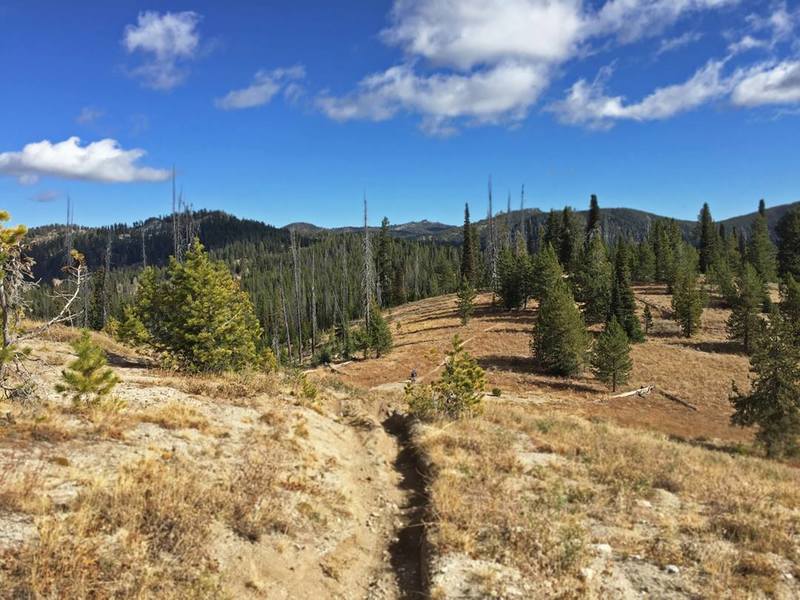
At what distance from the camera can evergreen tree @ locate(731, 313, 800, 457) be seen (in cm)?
2352

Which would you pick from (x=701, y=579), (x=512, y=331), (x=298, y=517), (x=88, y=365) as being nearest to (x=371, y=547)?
(x=298, y=517)

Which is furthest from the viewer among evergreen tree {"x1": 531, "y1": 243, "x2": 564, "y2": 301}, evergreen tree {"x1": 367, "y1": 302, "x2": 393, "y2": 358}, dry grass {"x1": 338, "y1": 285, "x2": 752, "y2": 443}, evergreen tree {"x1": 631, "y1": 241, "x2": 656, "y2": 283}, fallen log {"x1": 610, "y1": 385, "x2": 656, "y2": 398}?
evergreen tree {"x1": 631, "y1": 241, "x2": 656, "y2": 283}

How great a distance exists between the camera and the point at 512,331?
59.2 m

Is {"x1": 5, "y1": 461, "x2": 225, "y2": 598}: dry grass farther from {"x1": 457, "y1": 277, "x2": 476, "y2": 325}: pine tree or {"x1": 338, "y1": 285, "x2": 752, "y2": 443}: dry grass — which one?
{"x1": 457, "y1": 277, "x2": 476, "y2": 325}: pine tree

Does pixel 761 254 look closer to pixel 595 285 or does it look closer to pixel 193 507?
pixel 595 285

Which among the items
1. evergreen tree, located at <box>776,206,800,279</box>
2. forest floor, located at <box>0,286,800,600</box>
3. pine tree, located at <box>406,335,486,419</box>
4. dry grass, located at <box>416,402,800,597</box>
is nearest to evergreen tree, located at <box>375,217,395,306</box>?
evergreen tree, located at <box>776,206,800,279</box>

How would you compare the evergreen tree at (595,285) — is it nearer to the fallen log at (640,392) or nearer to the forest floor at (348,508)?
the fallen log at (640,392)

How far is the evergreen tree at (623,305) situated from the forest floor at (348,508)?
39.1 meters

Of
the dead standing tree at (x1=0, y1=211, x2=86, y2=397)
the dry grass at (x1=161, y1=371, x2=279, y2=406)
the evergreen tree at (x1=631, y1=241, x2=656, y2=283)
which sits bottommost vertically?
the dry grass at (x1=161, y1=371, x2=279, y2=406)

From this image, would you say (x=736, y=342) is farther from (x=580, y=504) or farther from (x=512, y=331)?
(x=580, y=504)

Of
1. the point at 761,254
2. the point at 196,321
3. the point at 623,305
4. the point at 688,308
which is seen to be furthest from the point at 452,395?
the point at 761,254

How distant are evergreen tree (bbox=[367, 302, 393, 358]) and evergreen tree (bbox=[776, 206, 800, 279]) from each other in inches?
2663

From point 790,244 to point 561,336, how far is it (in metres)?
63.6

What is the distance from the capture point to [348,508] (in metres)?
9.82
